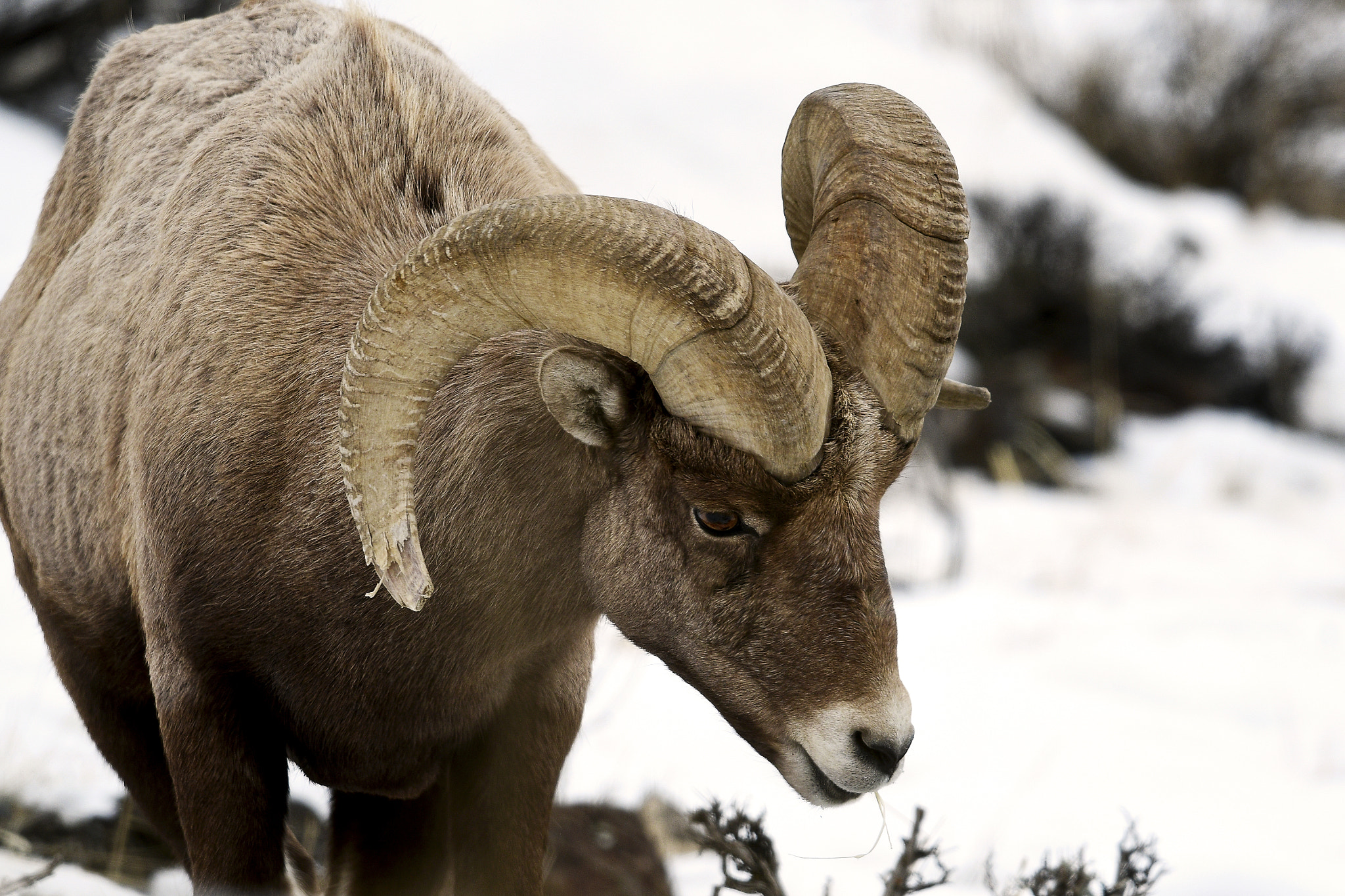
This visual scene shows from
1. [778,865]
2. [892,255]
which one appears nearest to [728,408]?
[892,255]

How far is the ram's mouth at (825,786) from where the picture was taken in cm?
292

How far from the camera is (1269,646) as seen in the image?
8664mm

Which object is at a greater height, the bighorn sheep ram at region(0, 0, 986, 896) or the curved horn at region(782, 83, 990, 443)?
the curved horn at region(782, 83, 990, 443)

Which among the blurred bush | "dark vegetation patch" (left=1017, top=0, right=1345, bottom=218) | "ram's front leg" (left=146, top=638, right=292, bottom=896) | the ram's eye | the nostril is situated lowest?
"ram's front leg" (left=146, top=638, right=292, bottom=896)

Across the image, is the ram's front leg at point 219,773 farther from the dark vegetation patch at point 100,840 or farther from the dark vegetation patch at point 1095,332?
the dark vegetation patch at point 1095,332

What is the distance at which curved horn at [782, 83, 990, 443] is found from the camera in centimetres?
310

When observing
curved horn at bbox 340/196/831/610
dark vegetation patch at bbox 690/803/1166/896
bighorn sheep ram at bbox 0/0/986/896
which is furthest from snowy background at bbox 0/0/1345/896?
curved horn at bbox 340/196/831/610

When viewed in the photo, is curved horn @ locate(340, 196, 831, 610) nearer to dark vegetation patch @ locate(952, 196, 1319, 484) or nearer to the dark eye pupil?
the dark eye pupil

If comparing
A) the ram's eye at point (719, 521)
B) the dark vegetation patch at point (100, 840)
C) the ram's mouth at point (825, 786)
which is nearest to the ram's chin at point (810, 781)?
the ram's mouth at point (825, 786)

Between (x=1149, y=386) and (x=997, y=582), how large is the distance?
630cm

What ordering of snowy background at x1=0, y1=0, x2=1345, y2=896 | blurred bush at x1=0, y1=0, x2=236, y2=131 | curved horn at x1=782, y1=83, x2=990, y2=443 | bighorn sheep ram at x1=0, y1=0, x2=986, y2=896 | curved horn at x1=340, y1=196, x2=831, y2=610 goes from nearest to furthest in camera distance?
curved horn at x1=340, y1=196, x2=831, y2=610 < bighorn sheep ram at x1=0, y1=0, x2=986, y2=896 < curved horn at x1=782, y1=83, x2=990, y2=443 < snowy background at x1=0, y1=0, x2=1345, y2=896 < blurred bush at x1=0, y1=0, x2=236, y2=131

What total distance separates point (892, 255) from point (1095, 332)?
12.9 meters

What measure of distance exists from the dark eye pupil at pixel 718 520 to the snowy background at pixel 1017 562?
1.05m

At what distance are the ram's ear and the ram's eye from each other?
30cm
